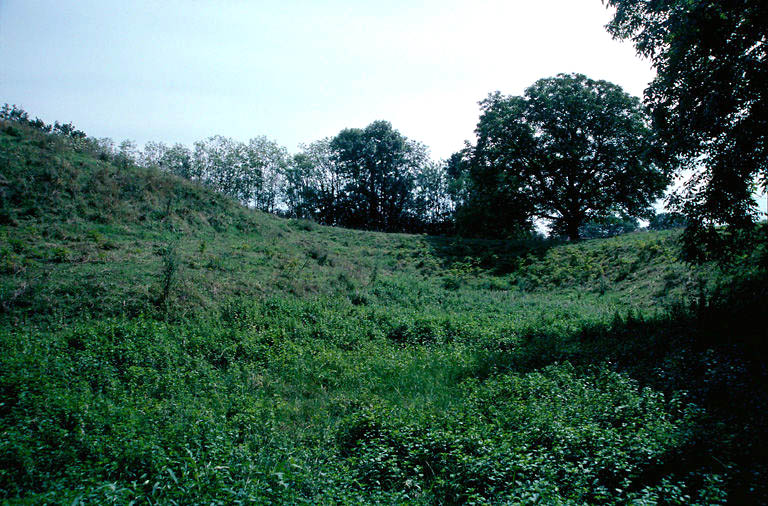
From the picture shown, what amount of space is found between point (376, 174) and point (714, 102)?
48087 mm

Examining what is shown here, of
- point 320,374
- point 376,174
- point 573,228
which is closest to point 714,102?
point 320,374

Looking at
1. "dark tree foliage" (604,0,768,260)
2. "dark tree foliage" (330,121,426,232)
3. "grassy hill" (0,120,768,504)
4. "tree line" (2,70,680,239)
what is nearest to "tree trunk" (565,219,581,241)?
"tree line" (2,70,680,239)

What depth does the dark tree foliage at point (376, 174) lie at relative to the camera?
5744 cm

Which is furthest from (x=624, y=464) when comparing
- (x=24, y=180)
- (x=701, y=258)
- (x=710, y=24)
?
(x=24, y=180)

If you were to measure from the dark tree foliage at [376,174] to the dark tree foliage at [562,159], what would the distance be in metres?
22.9

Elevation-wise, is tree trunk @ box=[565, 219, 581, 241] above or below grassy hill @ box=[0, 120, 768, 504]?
above

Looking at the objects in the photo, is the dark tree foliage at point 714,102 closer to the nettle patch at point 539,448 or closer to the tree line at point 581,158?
the tree line at point 581,158

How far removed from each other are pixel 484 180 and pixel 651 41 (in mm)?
20946

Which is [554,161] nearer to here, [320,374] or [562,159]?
[562,159]

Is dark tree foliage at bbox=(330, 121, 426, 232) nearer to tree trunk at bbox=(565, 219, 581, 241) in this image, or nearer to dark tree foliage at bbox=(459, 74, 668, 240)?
dark tree foliage at bbox=(459, 74, 668, 240)

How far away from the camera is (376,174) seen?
57938 mm

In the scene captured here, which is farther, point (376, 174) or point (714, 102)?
point (376, 174)

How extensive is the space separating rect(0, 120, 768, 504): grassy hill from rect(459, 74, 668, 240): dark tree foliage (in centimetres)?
1047

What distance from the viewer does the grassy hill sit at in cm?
558
